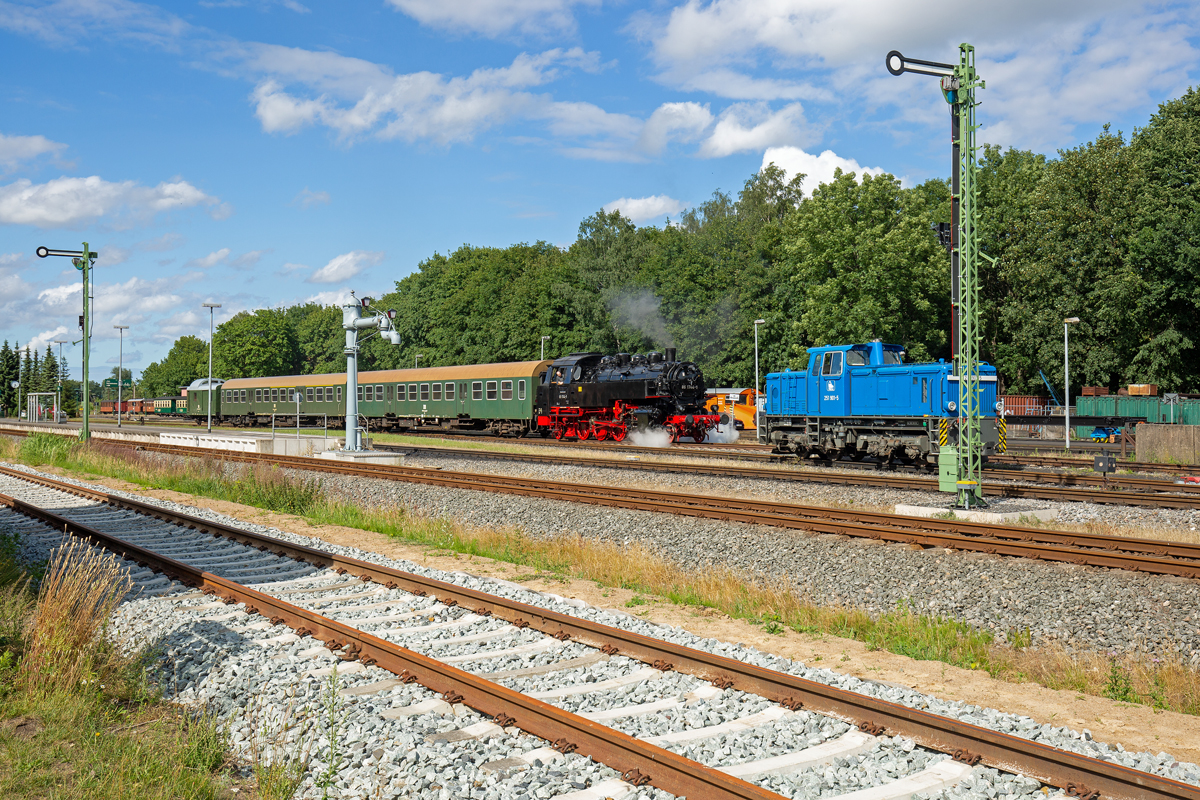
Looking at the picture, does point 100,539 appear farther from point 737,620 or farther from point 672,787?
point 672,787

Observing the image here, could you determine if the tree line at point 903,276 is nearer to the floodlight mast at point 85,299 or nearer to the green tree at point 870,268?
the green tree at point 870,268

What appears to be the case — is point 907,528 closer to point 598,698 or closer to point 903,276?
point 598,698

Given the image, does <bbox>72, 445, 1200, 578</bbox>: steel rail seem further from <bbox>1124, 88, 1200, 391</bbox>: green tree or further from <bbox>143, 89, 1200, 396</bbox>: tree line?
<bbox>1124, 88, 1200, 391</bbox>: green tree

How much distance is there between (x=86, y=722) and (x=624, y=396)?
26.9 metres

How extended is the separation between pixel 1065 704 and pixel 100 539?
1163 centimetres

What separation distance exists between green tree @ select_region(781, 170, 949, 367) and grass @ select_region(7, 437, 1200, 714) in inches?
1517

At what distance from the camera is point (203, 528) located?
13.1 metres

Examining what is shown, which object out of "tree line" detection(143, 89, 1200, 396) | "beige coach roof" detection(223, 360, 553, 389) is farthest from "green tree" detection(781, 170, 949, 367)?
"beige coach roof" detection(223, 360, 553, 389)

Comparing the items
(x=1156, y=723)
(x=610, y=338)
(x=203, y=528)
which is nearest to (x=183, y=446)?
(x=203, y=528)

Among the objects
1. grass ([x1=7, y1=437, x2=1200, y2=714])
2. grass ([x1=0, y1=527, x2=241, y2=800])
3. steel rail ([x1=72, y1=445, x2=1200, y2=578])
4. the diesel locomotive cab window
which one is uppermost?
the diesel locomotive cab window

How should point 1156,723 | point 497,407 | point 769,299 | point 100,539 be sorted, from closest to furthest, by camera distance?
1. point 1156,723
2. point 100,539
3. point 497,407
4. point 769,299

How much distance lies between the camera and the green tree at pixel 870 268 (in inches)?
1943

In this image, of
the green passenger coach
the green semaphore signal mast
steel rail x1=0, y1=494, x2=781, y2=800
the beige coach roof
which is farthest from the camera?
the green passenger coach

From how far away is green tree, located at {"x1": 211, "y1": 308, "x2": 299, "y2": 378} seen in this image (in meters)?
112
